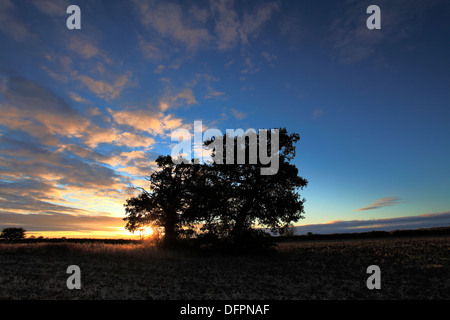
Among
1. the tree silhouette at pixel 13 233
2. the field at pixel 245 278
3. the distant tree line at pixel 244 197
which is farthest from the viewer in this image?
the tree silhouette at pixel 13 233

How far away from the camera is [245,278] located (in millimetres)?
13086

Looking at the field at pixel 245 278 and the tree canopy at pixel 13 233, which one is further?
the tree canopy at pixel 13 233

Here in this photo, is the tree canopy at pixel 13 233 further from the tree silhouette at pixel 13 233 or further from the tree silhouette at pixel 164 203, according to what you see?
the tree silhouette at pixel 164 203

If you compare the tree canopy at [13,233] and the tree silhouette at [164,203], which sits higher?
the tree silhouette at [164,203]

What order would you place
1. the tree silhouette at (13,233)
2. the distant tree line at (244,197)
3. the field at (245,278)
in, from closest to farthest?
the field at (245,278) < the distant tree line at (244,197) < the tree silhouette at (13,233)

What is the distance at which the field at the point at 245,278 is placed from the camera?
32.3ft

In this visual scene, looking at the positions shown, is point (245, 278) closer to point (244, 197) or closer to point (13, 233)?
point (244, 197)

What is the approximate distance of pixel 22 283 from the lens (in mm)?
10320

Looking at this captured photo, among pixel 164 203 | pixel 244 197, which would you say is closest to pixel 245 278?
pixel 244 197

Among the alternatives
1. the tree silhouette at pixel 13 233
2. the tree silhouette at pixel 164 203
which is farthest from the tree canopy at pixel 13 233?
the tree silhouette at pixel 164 203

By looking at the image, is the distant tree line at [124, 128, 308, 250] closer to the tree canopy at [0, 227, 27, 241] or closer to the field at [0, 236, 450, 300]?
the field at [0, 236, 450, 300]
